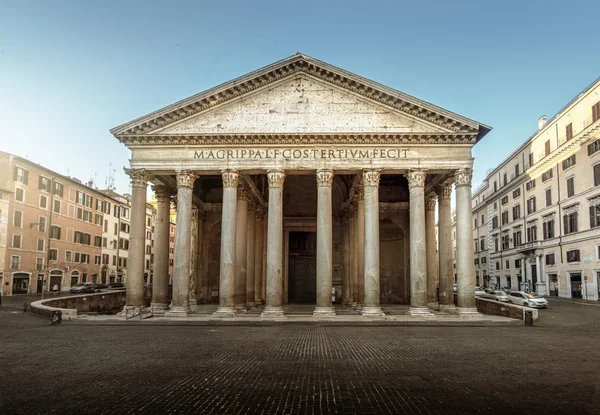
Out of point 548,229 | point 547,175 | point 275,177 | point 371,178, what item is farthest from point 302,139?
point 548,229

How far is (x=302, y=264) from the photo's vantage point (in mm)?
35344

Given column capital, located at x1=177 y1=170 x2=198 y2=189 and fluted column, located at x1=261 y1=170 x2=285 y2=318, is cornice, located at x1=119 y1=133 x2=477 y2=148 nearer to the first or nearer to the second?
column capital, located at x1=177 y1=170 x2=198 y2=189

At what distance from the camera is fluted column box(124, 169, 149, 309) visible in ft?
77.9

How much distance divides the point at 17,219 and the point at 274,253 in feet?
105

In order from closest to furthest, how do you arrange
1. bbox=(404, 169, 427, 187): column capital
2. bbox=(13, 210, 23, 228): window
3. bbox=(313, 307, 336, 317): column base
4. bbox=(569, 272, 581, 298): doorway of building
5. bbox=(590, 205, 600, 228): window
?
bbox=(313, 307, 336, 317): column base → bbox=(404, 169, 427, 187): column capital → bbox=(590, 205, 600, 228): window → bbox=(569, 272, 581, 298): doorway of building → bbox=(13, 210, 23, 228): window

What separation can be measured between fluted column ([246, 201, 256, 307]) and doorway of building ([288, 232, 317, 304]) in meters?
5.32

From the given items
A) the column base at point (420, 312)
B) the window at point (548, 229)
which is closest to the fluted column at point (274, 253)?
the column base at point (420, 312)

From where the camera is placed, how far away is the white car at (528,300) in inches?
1264

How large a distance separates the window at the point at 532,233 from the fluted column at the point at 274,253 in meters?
34.6

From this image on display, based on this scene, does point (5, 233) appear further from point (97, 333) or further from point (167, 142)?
point (97, 333)

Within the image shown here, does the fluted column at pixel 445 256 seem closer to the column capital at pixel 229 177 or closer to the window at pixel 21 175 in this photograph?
the column capital at pixel 229 177

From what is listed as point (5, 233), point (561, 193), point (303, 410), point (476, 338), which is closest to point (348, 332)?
point (476, 338)

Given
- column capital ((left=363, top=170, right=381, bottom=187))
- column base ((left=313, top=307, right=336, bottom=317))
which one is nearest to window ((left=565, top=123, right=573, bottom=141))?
column capital ((left=363, top=170, right=381, bottom=187))

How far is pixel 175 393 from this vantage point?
8.30 meters
